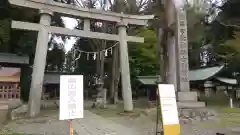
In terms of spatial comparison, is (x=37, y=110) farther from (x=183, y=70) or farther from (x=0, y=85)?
(x=183, y=70)

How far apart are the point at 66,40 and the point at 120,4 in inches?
413

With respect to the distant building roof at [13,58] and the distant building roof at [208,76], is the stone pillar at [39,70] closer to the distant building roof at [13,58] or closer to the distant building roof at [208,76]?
the distant building roof at [13,58]

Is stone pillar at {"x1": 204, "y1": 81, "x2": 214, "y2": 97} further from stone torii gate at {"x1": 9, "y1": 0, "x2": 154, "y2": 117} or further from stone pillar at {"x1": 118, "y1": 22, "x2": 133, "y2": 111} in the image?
stone pillar at {"x1": 118, "y1": 22, "x2": 133, "y2": 111}

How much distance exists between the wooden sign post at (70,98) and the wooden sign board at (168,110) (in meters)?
2.29

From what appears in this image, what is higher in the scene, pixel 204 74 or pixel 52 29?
pixel 52 29

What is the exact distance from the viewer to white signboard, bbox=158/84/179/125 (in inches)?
252

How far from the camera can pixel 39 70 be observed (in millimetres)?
10859

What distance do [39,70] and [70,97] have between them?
610cm

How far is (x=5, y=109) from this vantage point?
35.9 feet

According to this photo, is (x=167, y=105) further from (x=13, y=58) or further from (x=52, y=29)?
(x=13, y=58)

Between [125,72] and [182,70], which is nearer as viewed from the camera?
[182,70]

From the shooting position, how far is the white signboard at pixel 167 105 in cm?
641

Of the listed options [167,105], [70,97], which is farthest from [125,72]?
[70,97]

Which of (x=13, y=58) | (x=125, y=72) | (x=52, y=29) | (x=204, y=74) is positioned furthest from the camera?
(x=204, y=74)
